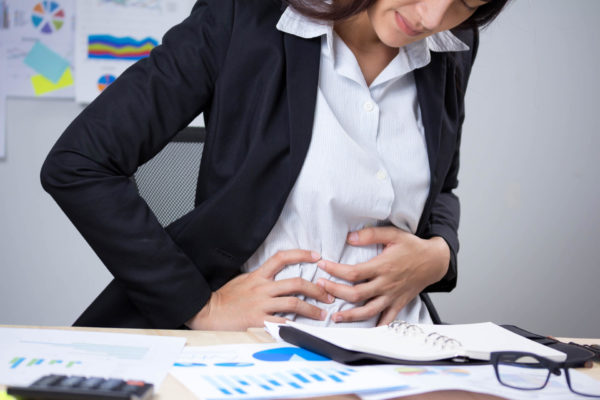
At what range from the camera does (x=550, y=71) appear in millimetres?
2199

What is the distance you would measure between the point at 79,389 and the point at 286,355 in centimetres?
24

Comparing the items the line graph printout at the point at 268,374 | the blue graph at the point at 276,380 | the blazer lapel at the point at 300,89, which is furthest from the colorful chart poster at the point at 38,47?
the blue graph at the point at 276,380

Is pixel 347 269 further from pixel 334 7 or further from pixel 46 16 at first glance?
pixel 46 16

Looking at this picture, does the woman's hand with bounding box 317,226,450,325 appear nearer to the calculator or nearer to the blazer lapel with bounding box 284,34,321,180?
the blazer lapel with bounding box 284,34,321,180

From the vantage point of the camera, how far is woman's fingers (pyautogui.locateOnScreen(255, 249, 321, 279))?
3.01ft

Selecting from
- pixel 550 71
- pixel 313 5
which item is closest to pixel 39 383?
pixel 313 5

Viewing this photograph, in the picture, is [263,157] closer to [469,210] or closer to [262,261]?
[262,261]

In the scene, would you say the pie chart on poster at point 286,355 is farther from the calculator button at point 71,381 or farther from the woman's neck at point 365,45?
the woman's neck at point 365,45

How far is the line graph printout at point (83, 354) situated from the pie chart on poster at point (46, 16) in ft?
4.73

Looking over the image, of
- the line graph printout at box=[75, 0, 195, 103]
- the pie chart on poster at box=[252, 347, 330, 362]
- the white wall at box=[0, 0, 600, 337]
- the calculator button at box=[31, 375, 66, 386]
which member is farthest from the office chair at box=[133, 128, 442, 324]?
the white wall at box=[0, 0, 600, 337]

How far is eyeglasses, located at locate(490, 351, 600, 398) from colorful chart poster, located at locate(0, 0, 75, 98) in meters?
1.63

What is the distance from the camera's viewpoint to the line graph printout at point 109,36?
1915 millimetres

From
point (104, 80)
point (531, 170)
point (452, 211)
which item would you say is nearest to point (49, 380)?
point (452, 211)

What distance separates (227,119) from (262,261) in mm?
224
